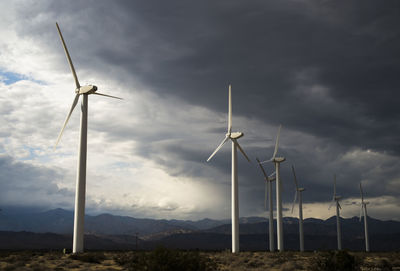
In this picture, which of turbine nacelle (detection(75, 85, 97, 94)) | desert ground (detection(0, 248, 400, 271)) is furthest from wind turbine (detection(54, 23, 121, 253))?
desert ground (detection(0, 248, 400, 271))

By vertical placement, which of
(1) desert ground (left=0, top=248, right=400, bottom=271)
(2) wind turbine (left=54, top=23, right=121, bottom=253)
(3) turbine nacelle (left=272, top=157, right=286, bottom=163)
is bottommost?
(1) desert ground (left=0, top=248, right=400, bottom=271)

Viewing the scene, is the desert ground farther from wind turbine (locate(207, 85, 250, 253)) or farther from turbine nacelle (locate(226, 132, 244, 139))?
turbine nacelle (locate(226, 132, 244, 139))

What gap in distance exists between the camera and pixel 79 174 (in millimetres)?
55781

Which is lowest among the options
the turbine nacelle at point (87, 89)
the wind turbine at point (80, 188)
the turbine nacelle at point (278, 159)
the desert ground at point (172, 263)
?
the desert ground at point (172, 263)

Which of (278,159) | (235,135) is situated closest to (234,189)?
(235,135)

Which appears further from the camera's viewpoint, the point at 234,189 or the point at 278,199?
the point at 278,199

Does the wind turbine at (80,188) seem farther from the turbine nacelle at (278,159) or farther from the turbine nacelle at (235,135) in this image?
the turbine nacelle at (278,159)

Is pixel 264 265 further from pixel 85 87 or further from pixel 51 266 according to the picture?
pixel 85 87

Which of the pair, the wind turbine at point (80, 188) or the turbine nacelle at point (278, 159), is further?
the turbine nacelle at point (278, 159)

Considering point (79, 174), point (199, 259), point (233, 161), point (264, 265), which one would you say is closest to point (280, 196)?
point (233, 161)

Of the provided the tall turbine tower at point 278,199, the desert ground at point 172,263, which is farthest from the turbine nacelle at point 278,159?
the desert ground at point 172,263

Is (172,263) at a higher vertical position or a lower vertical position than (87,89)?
lower

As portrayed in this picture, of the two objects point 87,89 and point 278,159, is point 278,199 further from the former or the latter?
point 87,89

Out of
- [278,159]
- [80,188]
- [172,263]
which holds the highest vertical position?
[278,159]
